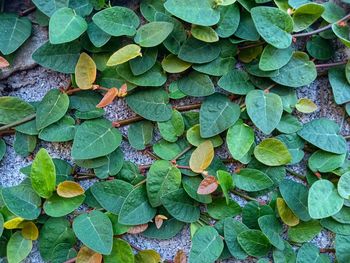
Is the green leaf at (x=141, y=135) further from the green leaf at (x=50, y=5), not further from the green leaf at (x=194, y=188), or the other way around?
the green leaf at (x=50, y=5)

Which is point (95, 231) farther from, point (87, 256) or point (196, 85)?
point (196, 85)

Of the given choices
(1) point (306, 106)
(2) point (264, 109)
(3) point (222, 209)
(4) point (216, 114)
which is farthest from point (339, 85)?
(3) point (222, 209)

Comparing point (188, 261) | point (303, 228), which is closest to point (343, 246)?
point (303, 228)

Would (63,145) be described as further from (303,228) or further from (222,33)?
(303,228)

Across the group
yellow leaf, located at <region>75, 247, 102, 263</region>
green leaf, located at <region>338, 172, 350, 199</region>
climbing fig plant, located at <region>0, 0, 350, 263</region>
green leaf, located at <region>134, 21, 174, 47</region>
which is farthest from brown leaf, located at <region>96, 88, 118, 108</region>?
green leaf, located at <region>338, 172, 350, 199</region>

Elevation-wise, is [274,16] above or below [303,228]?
above

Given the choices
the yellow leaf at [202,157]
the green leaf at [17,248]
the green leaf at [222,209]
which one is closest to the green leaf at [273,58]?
the yellow leaf at [202,157]

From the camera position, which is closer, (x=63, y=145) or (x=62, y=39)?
(x=62, y=39)
